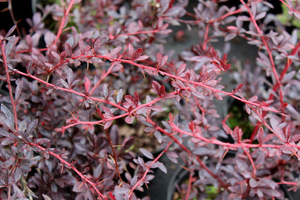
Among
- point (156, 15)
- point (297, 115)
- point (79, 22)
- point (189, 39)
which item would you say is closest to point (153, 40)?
point (156, 15)

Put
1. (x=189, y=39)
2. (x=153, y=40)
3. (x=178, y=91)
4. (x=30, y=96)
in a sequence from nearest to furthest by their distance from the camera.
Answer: (x=178, y=91), (x=30, y=96), (x=153, y=40), (x=189, y=39)

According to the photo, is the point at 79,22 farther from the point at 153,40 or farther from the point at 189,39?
the point at 189,39

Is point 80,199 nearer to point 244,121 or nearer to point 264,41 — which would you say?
point 264,41

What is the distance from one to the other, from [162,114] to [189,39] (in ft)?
2.67

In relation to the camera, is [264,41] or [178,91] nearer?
[178,91]

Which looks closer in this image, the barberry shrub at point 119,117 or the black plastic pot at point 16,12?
the barberry shrub at point 119,117

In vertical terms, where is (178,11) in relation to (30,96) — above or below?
above

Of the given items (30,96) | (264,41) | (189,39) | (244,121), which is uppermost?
(264,41)

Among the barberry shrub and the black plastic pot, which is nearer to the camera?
the barberry shrub

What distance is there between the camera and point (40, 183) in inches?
37.8

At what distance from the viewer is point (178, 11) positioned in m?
1.22

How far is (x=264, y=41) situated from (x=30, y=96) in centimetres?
88

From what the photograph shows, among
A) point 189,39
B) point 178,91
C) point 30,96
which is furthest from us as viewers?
point 189,39

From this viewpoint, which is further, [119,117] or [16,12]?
[16,12]
